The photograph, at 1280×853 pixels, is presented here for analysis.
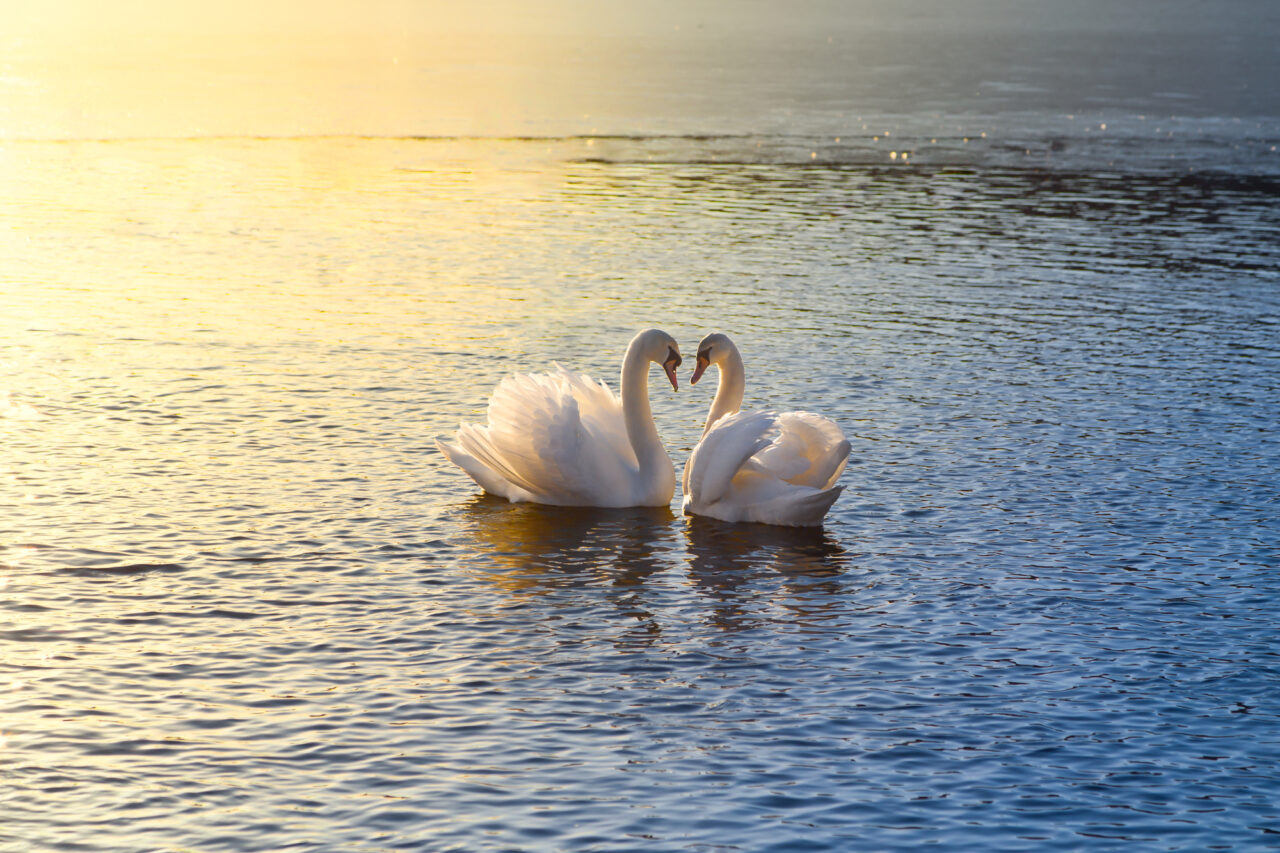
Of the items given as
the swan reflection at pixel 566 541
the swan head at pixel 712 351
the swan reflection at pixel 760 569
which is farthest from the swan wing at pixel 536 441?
the swan head at pixel 712 351

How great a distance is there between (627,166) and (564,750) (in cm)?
3352

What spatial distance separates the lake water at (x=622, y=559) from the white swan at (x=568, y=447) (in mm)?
285

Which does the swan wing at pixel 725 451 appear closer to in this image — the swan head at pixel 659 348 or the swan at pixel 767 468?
the swan at pixel 767 468

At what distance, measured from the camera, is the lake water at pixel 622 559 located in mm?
8828

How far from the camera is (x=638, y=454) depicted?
1476 cm

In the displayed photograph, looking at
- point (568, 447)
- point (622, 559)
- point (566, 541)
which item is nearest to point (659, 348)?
point (568, 447)

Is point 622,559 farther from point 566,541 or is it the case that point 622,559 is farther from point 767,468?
point 767,468

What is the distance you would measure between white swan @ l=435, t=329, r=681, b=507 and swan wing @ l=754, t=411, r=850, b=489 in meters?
1.07

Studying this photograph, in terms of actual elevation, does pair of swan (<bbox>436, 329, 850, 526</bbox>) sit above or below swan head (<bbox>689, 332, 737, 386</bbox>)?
below

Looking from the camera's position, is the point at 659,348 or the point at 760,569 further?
the point at 659,348

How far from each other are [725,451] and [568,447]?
1497 millimetres

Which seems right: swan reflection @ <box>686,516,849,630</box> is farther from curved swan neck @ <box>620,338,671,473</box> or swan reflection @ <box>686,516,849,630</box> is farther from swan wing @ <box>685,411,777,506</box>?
curved swan neck @ <box>620,338,671,473</box>

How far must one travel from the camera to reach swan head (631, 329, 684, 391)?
1508cm

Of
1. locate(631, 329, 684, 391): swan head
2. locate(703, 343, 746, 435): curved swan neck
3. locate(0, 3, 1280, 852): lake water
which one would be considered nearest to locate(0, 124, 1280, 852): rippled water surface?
locate(0, 3, 1280, 852): lake water
